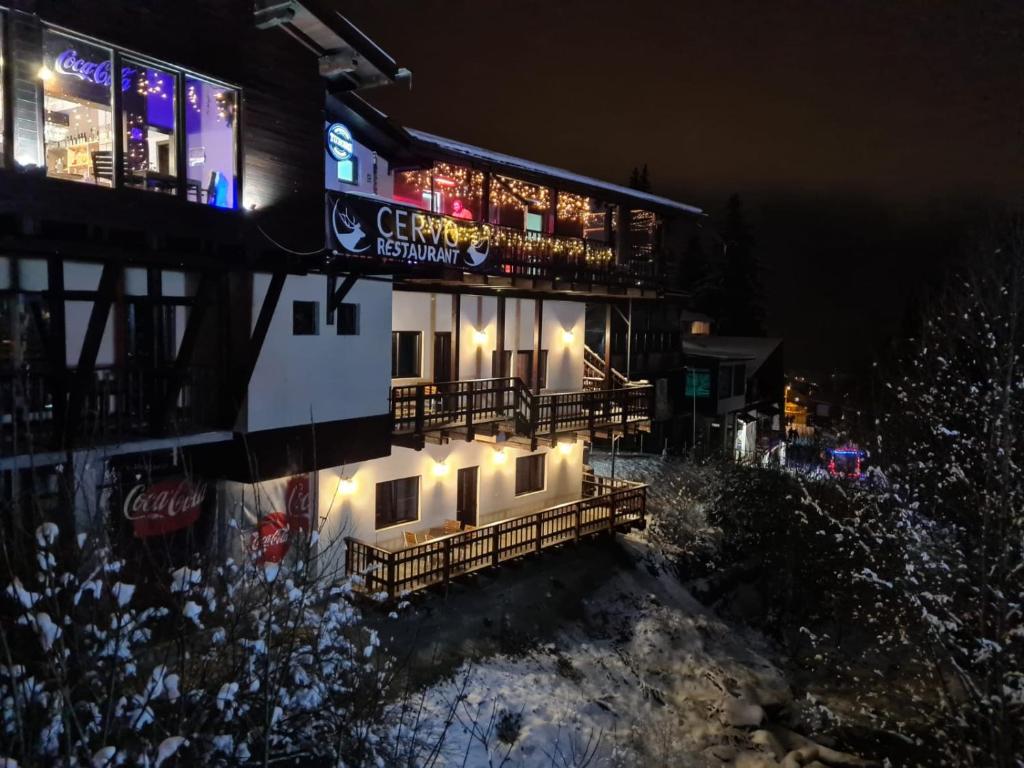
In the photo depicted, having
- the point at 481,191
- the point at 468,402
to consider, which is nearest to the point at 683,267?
the point at 481,191

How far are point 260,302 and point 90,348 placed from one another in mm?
3724

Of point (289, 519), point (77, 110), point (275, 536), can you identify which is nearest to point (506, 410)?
point (289, 519)

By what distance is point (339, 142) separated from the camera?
673 inches

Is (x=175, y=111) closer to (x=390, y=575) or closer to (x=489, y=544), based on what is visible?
(x=390, y=575)

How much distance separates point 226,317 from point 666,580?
1639cm

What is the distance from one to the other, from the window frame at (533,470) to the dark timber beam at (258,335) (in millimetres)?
11045

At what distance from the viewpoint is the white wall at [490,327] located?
20.5 metres

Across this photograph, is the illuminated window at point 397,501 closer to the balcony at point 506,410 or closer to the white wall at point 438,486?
the white wall at point 438,486

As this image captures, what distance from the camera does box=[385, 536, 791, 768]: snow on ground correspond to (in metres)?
14.7

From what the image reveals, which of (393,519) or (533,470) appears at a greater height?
(533,470)

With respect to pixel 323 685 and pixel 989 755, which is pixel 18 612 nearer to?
pixel 323 685

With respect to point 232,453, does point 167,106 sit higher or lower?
higher

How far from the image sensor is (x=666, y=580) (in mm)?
23453

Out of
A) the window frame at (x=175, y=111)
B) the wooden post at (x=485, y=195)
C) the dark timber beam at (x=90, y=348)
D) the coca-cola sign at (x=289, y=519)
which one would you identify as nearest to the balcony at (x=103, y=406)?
the dark timber beam at (x=90, y=348)
